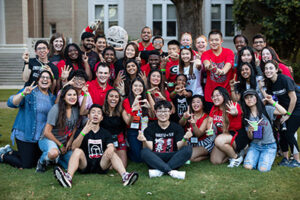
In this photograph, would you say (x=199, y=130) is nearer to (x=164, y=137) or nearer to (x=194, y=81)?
(x=164, y=137)

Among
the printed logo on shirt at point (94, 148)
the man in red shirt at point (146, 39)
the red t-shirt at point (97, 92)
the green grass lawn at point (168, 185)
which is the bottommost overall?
the green grass lawn at point (168, 185)

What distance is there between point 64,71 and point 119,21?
14761 millimetres

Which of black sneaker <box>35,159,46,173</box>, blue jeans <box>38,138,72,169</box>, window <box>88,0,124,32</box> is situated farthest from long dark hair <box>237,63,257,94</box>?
window <box>88,0,124,32</box>

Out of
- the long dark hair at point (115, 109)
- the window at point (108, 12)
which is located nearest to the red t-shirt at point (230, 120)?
the long dark hair at point (115, 109)

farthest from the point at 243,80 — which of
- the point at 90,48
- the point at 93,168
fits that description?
the point at 90,48

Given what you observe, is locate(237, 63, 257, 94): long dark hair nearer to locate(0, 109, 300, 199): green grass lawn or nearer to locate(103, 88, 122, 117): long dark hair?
locate(0, 109, 300, 199): green grass lawn

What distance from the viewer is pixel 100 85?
234 inches

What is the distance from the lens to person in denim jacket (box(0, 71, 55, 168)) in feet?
17.9

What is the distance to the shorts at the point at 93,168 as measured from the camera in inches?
203

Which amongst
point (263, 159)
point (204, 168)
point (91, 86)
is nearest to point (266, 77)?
point (263, 159)

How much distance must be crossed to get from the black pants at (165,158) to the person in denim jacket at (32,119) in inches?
72.4

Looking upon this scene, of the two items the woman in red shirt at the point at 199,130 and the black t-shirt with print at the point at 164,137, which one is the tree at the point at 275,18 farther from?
the black t-shirt with print at the point at 164,137

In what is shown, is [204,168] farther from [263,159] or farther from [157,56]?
[157,56]

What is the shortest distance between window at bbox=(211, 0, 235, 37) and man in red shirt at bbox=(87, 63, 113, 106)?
1528 centimetres
